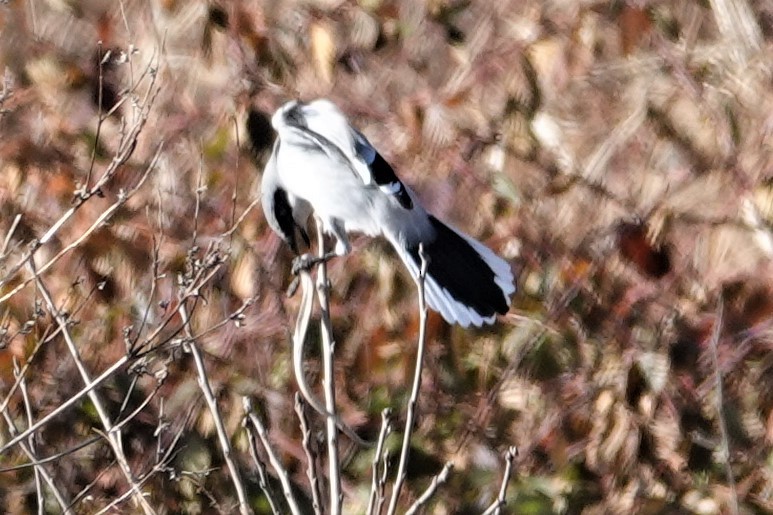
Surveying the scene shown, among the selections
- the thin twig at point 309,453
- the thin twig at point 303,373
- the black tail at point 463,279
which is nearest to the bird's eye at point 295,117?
the black tail at point 463,279

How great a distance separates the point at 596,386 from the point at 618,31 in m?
1.03

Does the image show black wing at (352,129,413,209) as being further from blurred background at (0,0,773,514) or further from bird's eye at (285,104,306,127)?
blurred background at (0,0,773,514)

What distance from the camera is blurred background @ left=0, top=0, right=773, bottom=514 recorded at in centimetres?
443

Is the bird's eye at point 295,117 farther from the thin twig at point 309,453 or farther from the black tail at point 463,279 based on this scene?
the thin twig at point 309,453

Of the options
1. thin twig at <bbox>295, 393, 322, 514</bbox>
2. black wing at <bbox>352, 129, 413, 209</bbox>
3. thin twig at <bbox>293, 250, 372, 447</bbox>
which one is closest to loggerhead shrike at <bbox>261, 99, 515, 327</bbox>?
black wing at <bbox>352, 129, 413, 209</bbox>

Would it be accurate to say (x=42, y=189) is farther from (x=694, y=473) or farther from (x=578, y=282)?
(x=694, y=473)

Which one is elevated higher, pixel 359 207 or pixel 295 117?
pixel 295 117

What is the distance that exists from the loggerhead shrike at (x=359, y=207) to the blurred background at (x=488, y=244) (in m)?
0.85

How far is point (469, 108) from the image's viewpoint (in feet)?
15.8

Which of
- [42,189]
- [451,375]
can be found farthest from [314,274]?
[42,189]

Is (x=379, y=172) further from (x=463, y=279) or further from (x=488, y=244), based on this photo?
(x=488, y=244)

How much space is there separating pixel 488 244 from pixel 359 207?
1195 millimetres

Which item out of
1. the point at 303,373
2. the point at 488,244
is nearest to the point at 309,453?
the point at 303,373

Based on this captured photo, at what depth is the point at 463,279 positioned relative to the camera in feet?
11.8
